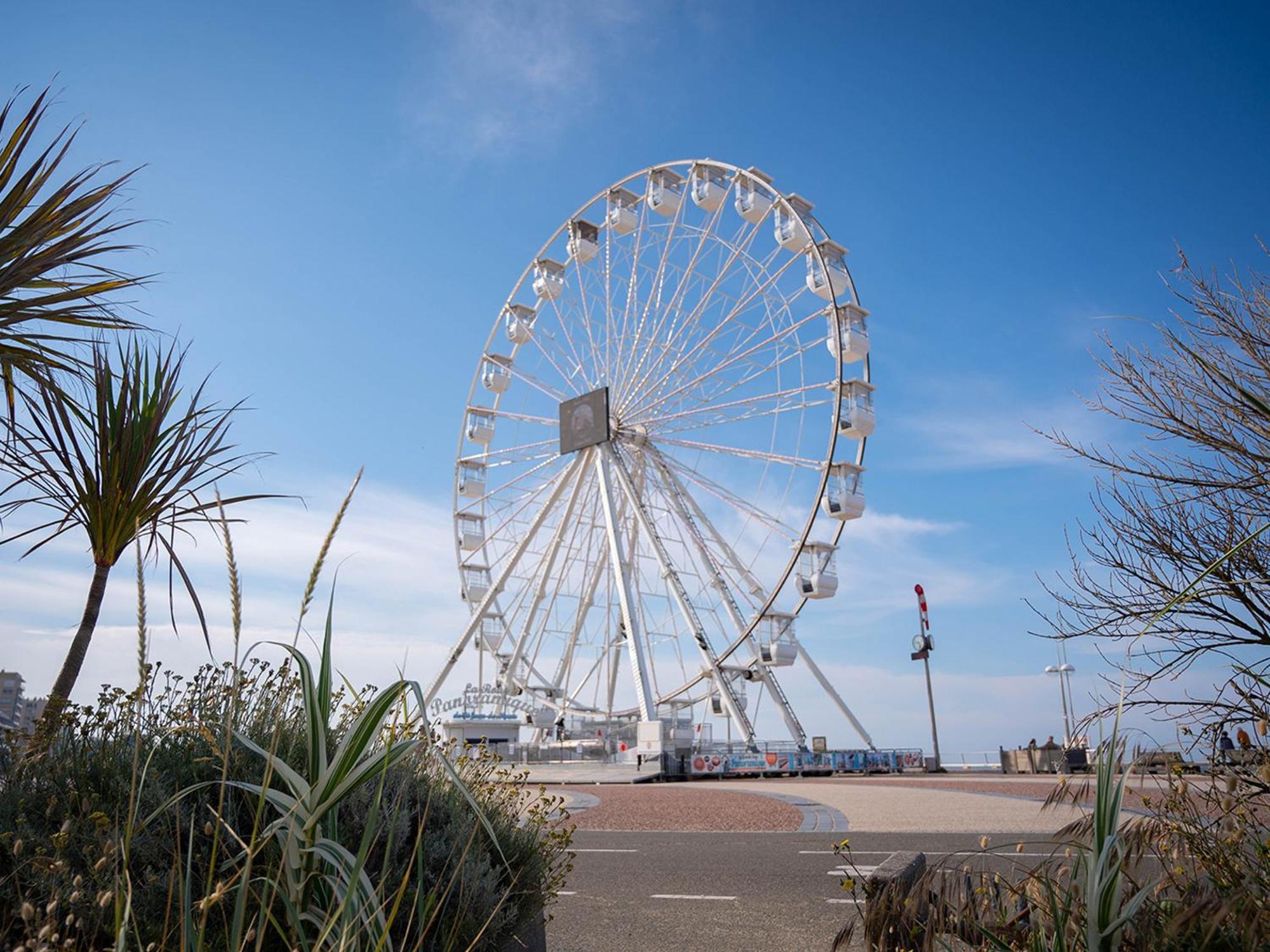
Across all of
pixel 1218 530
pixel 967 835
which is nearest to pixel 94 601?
pixel 1218 530

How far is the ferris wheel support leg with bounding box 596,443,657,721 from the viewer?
87.2ft

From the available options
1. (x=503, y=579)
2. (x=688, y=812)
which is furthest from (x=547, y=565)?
(x=688, y=812)

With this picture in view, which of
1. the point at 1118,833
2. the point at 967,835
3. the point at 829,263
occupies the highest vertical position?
the point at 829,263

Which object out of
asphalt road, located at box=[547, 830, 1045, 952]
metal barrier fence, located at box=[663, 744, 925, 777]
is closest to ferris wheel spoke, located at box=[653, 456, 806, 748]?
metal barrier fence, located at box=[663, 744, 925, 777]

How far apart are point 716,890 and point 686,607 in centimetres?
2093

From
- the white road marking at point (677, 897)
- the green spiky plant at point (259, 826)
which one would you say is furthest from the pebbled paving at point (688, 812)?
the green spiky plant at point (259, 826)

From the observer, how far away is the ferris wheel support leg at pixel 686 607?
27.6 m

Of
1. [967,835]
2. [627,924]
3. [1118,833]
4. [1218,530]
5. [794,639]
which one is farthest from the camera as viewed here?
[794,639]

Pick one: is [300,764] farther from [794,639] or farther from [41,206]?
[794,639]

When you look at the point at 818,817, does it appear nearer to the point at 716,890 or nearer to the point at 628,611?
the point at 716,890

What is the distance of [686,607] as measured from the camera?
27688 millimetres

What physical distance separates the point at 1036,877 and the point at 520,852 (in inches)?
82.8

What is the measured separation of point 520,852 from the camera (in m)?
3.96

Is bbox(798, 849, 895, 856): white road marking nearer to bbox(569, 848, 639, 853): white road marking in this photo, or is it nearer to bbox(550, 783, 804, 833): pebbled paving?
bbox(569, 848, 639, 853): white road marking
